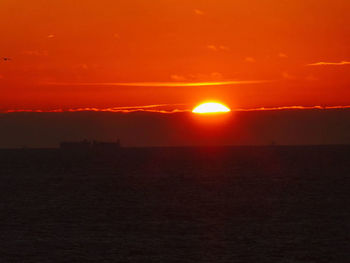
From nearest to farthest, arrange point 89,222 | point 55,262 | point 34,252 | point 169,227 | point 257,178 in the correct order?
point 55,262 → point 34,252 → point 169,227 → point 89,222 → point 257,178

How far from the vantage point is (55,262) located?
50.8m

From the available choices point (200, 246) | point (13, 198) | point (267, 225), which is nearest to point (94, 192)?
point (13, 198)

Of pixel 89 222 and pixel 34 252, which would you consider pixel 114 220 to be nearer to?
pixel 89 222

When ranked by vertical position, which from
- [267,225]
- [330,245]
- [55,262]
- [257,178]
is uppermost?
[257,178]

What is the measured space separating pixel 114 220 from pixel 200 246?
67.7 ft

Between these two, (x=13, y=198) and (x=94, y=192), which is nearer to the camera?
(x=13, y=198)

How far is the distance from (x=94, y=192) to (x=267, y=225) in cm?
5317

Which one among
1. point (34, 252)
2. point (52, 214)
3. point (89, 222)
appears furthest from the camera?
point (52, 214)

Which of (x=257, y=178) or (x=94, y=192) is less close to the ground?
(x=257, y=178)

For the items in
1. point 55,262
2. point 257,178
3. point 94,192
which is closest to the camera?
point 55,262

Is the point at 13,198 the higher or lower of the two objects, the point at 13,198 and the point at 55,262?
the higher

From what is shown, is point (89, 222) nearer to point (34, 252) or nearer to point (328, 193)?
point (34, 252)

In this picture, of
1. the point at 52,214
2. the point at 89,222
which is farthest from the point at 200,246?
the point at 52,214

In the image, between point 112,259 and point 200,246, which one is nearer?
point 112,259
